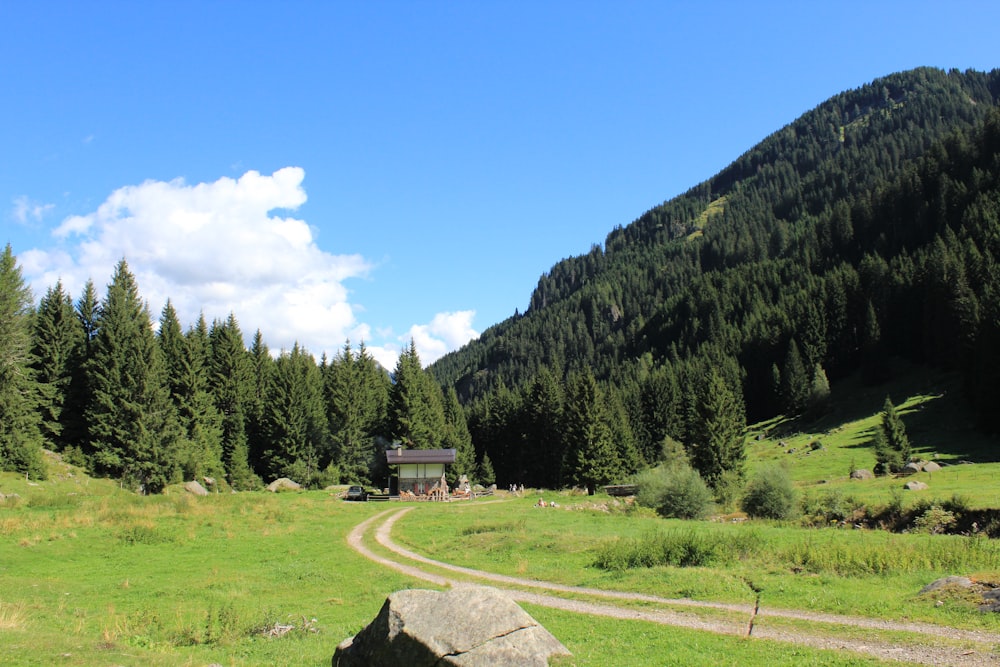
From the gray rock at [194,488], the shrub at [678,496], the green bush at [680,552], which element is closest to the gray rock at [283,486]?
the gray rock at [194,488]

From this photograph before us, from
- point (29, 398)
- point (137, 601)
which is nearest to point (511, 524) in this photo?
point (137, 601)

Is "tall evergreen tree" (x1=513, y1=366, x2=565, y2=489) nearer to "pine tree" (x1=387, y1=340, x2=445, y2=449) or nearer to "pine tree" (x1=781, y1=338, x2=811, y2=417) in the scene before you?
"pine tree" (x1=387, y1=340, x2=445, y2=449)

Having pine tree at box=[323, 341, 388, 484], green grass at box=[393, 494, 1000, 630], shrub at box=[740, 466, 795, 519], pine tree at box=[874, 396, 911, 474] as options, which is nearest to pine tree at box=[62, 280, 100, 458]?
pine tree at box=[323, 341, 388, 484]

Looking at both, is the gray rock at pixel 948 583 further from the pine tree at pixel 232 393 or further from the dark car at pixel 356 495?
the pine tree at pixel 232 393

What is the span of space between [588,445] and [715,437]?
1488 centimetres

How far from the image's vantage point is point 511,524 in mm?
34156

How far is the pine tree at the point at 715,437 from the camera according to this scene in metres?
60.8

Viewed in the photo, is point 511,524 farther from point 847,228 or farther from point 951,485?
point 847,228

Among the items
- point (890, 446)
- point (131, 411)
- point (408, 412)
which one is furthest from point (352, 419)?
point (890, 446)

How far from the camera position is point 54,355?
5703 cm

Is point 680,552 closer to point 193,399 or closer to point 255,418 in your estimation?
point 193,399

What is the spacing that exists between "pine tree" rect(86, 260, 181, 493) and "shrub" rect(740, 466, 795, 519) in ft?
162

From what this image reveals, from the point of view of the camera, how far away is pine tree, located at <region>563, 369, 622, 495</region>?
69.4m

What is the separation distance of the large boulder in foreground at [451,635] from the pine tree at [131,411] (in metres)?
51.2
